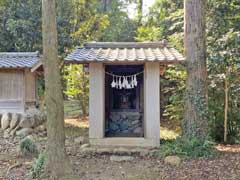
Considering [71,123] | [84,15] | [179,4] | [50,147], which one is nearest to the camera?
[50,147]

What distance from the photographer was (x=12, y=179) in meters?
6.58

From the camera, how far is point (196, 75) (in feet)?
28.7

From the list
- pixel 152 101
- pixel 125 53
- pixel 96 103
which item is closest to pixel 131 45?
pixel 125 53

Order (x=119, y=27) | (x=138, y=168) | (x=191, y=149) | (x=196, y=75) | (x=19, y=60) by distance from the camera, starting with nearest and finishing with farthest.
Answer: (x=138, y=168), (x=191, y=149), (x=196, y=75), (x=19, y=60), (x=119, y=27)

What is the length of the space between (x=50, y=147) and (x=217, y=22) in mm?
6767

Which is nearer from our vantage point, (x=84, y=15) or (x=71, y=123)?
(x=71, y=123)

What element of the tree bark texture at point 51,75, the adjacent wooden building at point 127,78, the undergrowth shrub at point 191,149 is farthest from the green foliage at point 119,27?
the tree bark texture at point 51,75

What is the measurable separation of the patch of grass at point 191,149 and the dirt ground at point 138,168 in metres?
0.24

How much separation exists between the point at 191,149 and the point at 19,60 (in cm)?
726

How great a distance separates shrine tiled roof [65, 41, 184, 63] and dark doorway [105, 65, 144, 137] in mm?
1081

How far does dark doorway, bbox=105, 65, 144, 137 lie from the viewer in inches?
452

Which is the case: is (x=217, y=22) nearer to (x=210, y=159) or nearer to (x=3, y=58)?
(x=210, y=159)

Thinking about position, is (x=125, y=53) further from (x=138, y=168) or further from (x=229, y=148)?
(x=229, y=148)

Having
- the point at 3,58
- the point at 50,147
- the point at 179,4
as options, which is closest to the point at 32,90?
the point at 3,58
